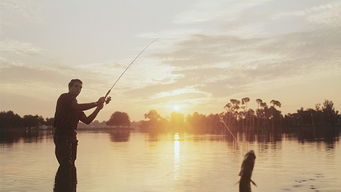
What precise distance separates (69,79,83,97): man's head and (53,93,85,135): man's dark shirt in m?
0.11

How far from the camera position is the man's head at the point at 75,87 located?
27.7 ft

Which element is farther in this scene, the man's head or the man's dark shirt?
the man's head

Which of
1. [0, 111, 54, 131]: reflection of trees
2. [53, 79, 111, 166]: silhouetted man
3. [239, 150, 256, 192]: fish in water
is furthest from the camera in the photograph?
[0, 111, 54, 131]: reflection of trees

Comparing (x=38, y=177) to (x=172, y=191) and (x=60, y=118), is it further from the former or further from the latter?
(x=60, y=118)

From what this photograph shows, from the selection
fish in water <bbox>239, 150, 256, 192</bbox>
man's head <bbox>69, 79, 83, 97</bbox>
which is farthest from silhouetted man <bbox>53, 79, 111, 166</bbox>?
fish in water <bbox>239, 150, 256, 192</bbox>

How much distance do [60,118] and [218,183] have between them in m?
9.39

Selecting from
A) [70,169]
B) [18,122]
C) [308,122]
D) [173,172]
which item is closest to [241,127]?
[308,122]

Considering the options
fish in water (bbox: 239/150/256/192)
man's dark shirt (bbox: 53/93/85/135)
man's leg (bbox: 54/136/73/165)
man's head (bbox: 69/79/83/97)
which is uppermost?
man's head (bbox: 69/79/83/97)

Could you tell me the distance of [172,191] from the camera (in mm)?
14461

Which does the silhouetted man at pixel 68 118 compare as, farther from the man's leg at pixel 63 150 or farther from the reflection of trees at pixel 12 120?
the reflection of trees at pixel 12 120

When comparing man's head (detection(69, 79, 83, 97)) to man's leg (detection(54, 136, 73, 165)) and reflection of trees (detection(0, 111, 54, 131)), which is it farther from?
reflection of trees (detection(0, 111, 54, 131))

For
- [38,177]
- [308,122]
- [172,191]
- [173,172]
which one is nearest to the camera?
[172,191]

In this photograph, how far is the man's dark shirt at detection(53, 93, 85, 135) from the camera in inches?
328

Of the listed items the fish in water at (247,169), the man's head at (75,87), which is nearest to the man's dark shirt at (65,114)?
the man's head at (75,87)
